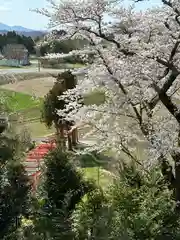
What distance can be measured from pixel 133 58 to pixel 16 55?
157ft

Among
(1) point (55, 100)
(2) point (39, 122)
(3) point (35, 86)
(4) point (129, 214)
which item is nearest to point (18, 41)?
(3) point (35, 86)

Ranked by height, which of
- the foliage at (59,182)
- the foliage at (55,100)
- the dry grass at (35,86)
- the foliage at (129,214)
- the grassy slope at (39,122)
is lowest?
the dry grass at (35,86)

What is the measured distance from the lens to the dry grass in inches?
1398

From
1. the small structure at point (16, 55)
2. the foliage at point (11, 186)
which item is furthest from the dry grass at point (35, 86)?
the foliage at point (11, 186)

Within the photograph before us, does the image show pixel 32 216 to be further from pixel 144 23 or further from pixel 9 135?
pixel 144 23

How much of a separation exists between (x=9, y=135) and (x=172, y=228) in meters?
3.50

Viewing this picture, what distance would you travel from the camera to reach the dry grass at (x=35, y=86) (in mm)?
35513

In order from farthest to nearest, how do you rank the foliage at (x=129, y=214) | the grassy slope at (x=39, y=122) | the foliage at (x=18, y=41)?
the foliage at (x=18, y=41) < the grassy slope at (x=39, y=122) < the foliage at (x=129, y=214)

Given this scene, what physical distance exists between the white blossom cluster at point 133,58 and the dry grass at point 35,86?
24889mm

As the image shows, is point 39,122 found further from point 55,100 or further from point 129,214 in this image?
point 129,214

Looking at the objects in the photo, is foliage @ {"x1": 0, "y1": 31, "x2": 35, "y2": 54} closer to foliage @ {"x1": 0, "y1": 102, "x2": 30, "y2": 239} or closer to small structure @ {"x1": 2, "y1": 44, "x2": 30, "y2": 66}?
small structure @ {"x1": 2, "y1": 44, "x2": 30, "y2": 66}

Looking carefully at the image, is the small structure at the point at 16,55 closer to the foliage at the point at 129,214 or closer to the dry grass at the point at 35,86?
the dry grass at the point at 35,86

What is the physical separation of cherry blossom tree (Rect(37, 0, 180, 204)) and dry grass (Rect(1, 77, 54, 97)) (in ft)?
81.7

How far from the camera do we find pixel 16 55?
2168 inches
